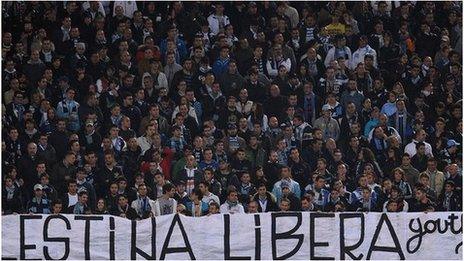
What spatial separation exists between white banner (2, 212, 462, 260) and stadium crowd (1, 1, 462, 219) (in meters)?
0.44

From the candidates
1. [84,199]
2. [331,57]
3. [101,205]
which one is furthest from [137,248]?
[331,57]

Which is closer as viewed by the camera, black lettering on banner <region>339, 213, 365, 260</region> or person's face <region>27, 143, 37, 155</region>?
black lettering on banner <region>339, 213, 365, 260</region>

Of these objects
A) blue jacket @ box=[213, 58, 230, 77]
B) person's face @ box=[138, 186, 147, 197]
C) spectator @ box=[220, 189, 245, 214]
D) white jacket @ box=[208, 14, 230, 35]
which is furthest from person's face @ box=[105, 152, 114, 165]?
white jacket @ box=[208, 14, 230, 35]

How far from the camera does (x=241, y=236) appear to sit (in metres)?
17.4

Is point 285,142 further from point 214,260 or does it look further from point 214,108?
point 214,260

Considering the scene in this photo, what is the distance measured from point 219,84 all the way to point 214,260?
449 centimetres

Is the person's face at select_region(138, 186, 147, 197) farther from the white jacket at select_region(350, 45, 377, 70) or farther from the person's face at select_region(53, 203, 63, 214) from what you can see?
the white jacket at select_region(350, 45, 377, 70)

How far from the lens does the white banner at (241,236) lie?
1733 centimetres

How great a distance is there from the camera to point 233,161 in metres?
19.6

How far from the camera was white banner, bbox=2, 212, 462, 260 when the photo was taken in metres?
17.3

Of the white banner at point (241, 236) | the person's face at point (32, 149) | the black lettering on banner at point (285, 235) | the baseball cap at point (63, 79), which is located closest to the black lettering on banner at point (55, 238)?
the white banner at point (241, 236)

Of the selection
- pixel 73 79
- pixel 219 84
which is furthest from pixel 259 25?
pixel 73 79

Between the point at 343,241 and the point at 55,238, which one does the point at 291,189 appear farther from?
the point at 55,238

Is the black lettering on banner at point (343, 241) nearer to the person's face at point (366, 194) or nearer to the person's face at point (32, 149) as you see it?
the person's face at point (366, 194)
